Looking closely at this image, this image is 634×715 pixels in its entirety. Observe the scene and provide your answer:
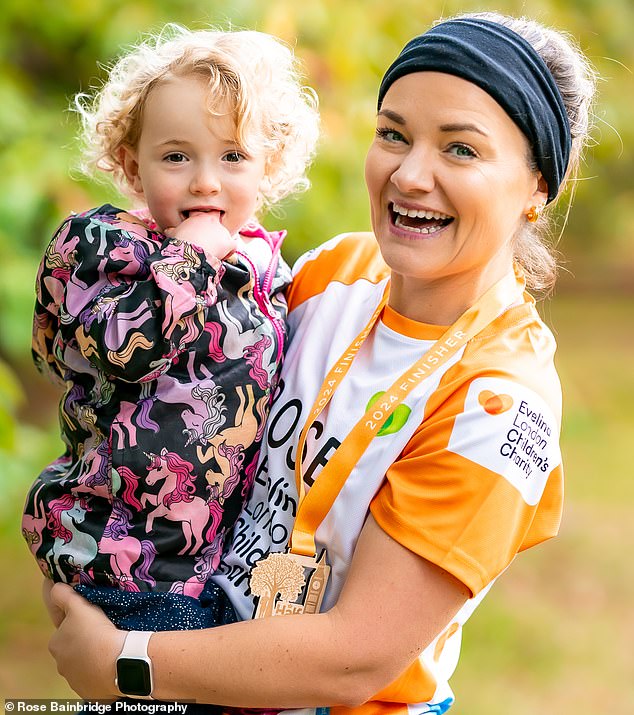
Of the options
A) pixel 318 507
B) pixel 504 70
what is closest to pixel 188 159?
pixel 504 70

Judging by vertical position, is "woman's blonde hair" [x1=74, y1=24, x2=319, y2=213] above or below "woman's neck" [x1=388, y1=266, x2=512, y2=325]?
above

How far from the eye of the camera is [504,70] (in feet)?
6.07

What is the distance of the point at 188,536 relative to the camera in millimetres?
1987

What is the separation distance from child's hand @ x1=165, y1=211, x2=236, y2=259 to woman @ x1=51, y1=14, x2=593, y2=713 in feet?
0.95

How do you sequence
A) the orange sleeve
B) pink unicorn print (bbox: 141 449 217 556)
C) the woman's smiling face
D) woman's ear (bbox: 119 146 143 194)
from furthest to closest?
woman's ear (bbox: 119 146 143 194)
pink unicorn print (bbox: 141 449 217 556)
the woman's smiling face
the orange sleeve

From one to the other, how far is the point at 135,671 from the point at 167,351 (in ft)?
1.94

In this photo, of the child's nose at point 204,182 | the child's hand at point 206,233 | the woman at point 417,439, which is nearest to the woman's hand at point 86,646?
the woman at point 417,439

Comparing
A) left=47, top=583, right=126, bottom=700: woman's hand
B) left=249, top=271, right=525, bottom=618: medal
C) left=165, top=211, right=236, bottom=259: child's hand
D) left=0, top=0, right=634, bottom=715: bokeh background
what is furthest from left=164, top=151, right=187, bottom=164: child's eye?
left=0, top=0, right=634, bottom=715: bokeh background

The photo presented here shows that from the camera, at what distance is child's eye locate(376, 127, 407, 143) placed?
194cm

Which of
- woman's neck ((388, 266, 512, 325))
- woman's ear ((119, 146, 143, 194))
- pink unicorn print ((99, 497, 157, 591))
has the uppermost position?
woman's ear ((119, 146, 143, 194))

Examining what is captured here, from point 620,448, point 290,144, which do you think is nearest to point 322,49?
point 290,144

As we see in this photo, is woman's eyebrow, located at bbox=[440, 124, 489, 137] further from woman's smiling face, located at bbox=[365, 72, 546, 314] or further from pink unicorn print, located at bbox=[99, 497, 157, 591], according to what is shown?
pink unicorn print, located at bbox=[99, 497, 157, 591]

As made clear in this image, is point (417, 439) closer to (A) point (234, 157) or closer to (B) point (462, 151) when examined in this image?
(B) point (462, 151)

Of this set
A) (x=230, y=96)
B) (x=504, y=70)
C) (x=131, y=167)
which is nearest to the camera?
(x=504, y=70)
